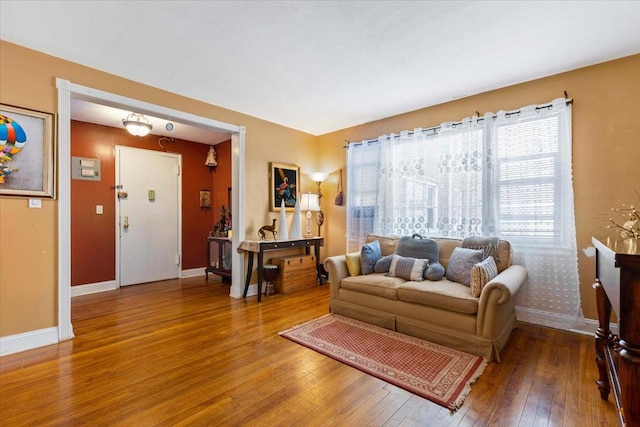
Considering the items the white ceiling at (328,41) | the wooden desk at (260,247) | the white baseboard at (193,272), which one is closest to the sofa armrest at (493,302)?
the white ceiling at (328,41)

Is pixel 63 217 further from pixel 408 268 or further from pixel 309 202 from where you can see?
pixel 408 268

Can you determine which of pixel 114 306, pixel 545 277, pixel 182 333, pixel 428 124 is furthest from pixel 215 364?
pixel 428 124

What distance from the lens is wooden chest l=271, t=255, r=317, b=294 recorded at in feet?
13.8

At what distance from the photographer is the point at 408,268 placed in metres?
3.04

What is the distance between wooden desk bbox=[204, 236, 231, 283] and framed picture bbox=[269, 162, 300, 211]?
1.02 metres

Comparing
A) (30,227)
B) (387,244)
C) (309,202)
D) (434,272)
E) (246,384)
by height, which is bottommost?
(246,384)

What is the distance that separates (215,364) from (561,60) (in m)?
3.99

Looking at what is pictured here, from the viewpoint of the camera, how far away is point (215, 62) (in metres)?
2.72

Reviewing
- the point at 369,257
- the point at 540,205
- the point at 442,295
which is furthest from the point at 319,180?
the point at 540,205

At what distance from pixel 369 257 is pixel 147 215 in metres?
3.83

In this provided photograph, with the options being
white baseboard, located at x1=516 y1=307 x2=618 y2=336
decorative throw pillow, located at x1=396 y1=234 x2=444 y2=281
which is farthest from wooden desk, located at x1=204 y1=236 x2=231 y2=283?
white baseboard, located at x1=516 y1=307 x2=618 y2=336

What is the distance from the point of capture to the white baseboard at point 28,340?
2365 mm

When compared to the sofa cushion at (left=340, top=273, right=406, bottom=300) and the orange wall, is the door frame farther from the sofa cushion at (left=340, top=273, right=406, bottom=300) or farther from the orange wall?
the sofa cushion at (left=340, top=273, right=406, bottom=300)

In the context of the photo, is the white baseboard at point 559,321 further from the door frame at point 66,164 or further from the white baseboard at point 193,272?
the white baseboard at point 193,272
